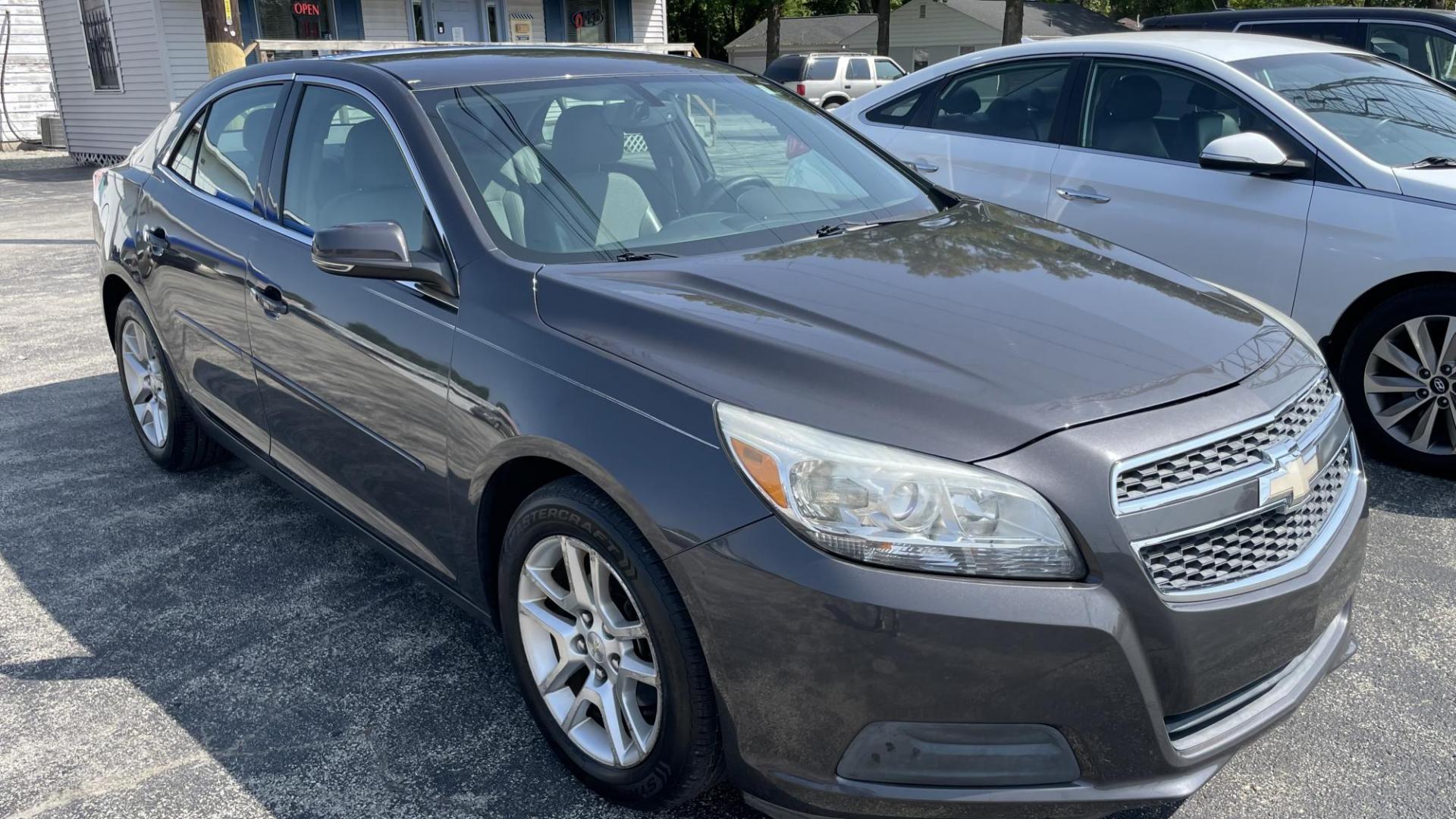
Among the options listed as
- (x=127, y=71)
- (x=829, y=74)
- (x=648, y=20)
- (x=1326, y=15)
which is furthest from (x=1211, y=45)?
(x=829, y=74)

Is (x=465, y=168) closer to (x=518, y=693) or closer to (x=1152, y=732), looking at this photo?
(x=518, y=693)

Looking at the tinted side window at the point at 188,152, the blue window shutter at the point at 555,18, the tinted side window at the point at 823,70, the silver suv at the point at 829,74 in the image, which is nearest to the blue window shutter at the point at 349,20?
the blue window shutter at the point at 555,18

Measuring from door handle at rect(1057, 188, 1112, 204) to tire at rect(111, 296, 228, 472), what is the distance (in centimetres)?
389

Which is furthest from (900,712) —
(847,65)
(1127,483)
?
(847,65)

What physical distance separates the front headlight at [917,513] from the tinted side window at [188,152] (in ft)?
10.6

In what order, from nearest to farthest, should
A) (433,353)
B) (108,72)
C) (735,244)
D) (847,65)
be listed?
(433,353) < (735,244) < (108,72) < (847,65)

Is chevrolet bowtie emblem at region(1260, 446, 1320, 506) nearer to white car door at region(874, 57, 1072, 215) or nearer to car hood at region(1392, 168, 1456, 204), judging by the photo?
car hood at region(1392, 168, 1456, 204)

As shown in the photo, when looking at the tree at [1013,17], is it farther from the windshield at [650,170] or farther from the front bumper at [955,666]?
the front bumper at [955,666]

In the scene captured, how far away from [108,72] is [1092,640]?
21852 millimetres

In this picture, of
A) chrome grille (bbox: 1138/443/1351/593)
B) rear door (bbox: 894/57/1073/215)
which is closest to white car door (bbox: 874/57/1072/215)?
rear door (bbox: 894/57/1073/215)

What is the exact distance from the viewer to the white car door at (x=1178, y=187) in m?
4.63

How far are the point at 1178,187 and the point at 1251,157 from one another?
47 centimetres

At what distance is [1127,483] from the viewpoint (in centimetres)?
206

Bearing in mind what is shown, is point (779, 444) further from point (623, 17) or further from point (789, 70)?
point (789, 70)
